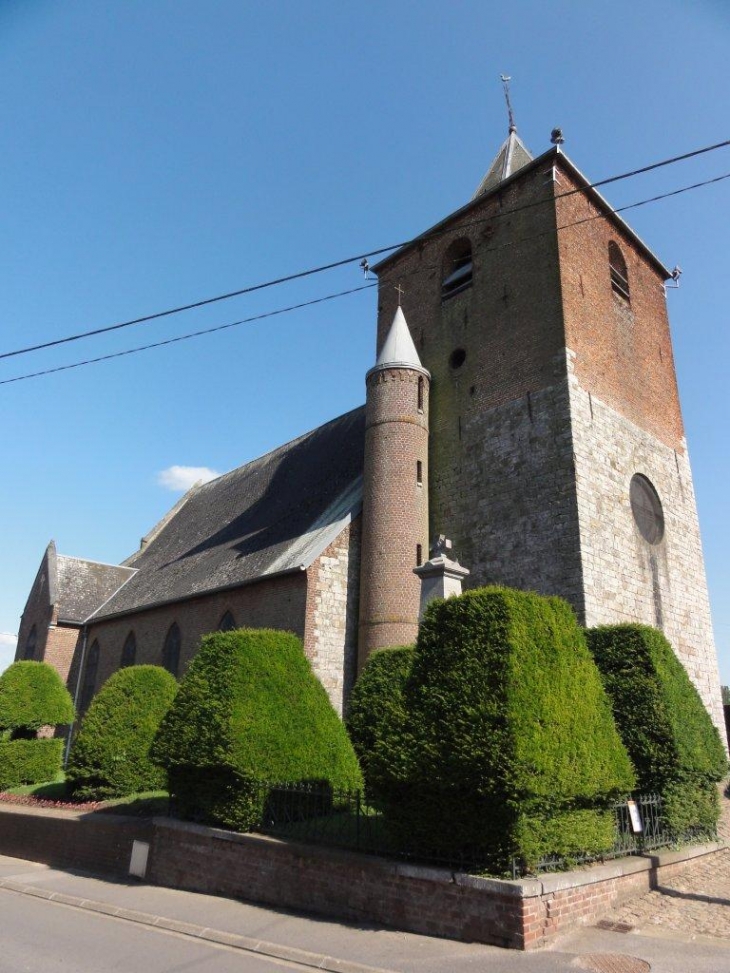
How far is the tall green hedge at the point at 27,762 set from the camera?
17.5 meters

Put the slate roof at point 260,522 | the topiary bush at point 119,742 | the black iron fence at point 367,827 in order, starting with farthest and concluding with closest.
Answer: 1. the slate roof at point 260,522
2. the topiary bush at point 119,742
3. the black iron fence at point 367,827

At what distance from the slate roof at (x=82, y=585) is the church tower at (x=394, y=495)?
51.0 ft

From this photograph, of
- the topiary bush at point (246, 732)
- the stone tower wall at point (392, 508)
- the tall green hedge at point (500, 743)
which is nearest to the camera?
the tall green hedge at point (500, 743)

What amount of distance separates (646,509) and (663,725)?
9051mm

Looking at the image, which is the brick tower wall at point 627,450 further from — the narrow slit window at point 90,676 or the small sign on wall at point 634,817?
the narrow slit window at point 90,676

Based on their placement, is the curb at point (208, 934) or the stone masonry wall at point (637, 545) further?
the stone masonry wall at point (637, 545)

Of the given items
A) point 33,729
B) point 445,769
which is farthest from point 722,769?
point 33,729

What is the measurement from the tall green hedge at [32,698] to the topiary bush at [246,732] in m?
9.59

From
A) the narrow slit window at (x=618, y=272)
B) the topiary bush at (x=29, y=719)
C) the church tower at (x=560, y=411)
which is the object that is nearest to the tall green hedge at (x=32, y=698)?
the topiary bush at (x=29, y=719)

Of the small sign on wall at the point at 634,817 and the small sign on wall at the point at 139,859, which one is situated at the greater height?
the small sign on wall at the point at 634,817

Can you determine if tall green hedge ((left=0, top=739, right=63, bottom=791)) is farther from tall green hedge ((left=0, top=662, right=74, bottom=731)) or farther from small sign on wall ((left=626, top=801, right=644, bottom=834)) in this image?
small sign on wall ((left=626, top=801, right=644, bottom=834))

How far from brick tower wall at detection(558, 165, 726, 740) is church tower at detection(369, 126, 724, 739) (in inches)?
2.1

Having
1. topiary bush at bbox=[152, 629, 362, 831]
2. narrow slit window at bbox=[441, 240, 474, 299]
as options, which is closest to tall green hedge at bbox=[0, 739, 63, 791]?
topiary bush at bbox=[152, 629, 362, 831]

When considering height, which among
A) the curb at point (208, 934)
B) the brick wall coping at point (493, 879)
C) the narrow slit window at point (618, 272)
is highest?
A: the narrow slit window at point (618, 272)
